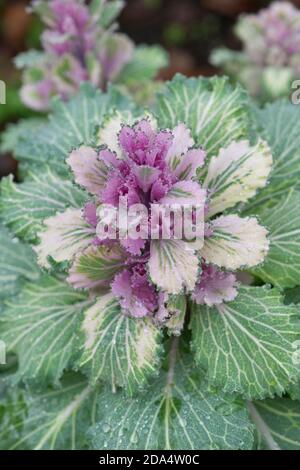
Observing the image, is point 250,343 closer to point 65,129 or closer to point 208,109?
point 208,109

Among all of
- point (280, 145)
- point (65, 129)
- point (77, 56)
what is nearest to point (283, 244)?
point (280, 145)

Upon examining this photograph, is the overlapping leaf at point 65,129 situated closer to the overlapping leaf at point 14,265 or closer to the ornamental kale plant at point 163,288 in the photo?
the ornamental kale plant at point 163,288

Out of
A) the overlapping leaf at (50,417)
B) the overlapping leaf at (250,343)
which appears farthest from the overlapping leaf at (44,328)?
the overlapping leaf at (250,343)

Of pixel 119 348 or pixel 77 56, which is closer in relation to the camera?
pixel 119 348

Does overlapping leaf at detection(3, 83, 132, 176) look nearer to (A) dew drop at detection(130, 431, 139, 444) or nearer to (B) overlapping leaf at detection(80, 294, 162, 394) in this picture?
(B) overlapping leaf at detection(80, 294, 162, 394)

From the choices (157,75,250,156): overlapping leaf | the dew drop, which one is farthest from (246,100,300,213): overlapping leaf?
the dew drop
